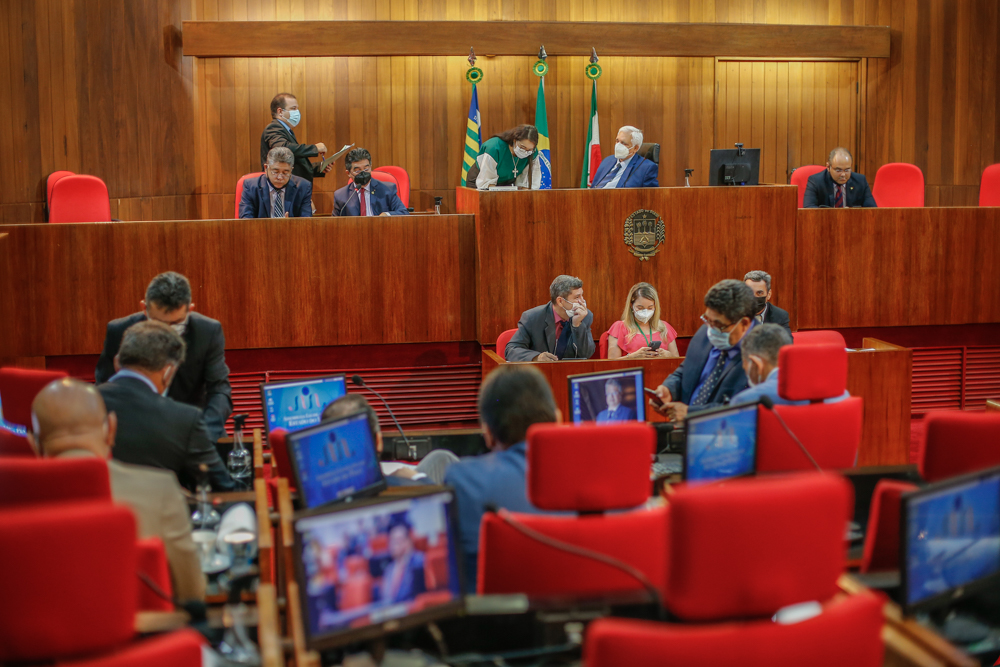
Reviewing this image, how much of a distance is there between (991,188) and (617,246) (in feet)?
11.7

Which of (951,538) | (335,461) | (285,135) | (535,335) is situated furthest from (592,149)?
(951,538)

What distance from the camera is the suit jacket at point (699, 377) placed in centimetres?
411

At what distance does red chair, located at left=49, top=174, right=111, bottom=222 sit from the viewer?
611cm

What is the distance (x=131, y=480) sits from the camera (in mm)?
2404

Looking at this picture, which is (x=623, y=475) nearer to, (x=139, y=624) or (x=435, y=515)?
(x=435, y=515)

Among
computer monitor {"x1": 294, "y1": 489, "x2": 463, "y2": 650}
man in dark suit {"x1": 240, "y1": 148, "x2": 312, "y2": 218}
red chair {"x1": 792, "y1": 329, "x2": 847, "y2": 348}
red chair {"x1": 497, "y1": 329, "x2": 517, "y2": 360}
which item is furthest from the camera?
man in dark suit {"x1": 240, "y1": 148, "x2": 312, "y2": 218}

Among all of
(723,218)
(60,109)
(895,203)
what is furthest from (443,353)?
(895,203)

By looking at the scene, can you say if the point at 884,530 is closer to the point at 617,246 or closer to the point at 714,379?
the point at 714,379

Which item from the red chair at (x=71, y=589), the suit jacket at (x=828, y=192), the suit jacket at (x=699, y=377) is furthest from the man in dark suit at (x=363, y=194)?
the red chair at (x=71, y=589)

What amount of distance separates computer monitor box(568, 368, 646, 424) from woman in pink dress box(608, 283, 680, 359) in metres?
1.48

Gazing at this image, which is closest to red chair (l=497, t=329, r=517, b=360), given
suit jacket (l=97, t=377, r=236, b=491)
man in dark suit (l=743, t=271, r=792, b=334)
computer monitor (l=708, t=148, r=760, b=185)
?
man in dark suit (l=743, t=271, r=792, b=334)

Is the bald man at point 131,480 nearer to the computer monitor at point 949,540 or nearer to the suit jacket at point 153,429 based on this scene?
the suit jacket at point 153,429

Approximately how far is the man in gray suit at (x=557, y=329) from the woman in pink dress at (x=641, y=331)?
16 cm

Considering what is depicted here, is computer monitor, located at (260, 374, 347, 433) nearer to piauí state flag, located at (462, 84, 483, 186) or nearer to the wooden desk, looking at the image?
the wooden desk
